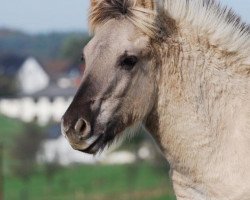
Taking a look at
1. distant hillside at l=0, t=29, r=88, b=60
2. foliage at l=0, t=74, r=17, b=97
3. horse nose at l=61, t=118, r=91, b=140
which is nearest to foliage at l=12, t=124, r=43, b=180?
foliage at l=0, t=74, r=17, b=97

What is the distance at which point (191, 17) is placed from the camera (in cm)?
793

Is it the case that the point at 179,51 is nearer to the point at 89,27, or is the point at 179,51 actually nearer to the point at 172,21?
the point at 172,21

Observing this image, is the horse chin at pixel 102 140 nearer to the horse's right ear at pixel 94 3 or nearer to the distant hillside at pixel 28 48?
the horse's right ear at pixel 94 3

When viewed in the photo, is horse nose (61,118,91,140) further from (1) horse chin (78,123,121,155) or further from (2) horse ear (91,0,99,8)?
(2) horse ear (91,0,99,8)

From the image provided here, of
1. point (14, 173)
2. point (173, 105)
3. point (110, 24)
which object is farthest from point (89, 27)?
point (14, 173)

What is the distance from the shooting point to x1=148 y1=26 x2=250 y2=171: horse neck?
7.76m

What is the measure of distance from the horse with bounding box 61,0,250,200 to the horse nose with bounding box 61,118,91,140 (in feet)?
0.20

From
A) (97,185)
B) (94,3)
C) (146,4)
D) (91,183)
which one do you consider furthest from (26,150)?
(146,4)

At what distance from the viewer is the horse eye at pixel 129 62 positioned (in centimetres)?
777

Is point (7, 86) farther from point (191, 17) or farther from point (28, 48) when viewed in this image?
point (191, 17)

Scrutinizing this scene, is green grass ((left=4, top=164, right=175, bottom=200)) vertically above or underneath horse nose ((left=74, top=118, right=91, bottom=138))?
underneath

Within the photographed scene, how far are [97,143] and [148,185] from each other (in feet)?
105

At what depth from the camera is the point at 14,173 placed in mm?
45469

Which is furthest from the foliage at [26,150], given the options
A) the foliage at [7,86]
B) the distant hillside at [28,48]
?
the distant hillside at [28,48]
